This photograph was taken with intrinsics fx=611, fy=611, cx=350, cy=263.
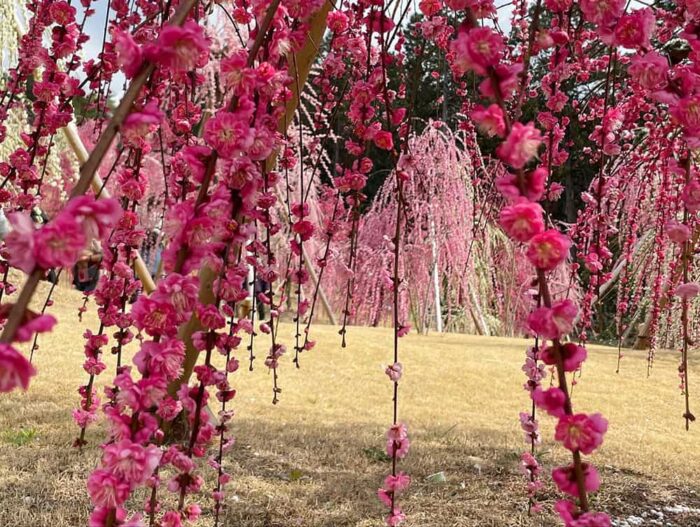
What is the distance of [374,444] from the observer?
2.46 metres

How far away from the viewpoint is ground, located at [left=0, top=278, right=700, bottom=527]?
1751mm

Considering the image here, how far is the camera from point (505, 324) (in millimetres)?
7824

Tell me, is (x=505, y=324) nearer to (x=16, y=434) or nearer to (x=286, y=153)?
(x=16, y=434)

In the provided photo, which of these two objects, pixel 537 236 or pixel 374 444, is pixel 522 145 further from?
pixel 374 444

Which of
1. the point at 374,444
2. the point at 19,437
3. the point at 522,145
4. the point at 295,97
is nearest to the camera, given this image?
the point at 522,145

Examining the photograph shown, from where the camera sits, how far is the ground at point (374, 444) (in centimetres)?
175

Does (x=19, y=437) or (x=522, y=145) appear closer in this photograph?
(x=522, y=145)

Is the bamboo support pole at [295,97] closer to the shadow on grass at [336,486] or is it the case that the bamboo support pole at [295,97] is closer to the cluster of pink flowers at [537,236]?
the shadow on grass at [336,486]

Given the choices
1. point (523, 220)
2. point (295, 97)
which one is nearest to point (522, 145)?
point (523, 220)

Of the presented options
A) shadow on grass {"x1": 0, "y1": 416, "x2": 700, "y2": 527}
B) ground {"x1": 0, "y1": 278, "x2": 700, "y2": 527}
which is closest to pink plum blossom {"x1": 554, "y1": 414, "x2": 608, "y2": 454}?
ground {"x1": 0, "y1": 278, "x2": 700, "y2": 527}

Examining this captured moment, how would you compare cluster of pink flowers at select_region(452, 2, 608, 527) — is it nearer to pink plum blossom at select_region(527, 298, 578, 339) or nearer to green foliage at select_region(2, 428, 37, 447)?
pink plum blossom at select_region(527, 298, 578, 339)

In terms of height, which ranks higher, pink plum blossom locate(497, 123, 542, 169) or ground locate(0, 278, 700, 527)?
pink plum blossom locate(497, 123, 542, 169)

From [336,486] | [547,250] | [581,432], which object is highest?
[547,250]

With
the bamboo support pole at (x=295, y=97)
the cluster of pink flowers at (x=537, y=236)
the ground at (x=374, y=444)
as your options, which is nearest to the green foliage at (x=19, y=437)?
the ground at (x=374, y=444)
